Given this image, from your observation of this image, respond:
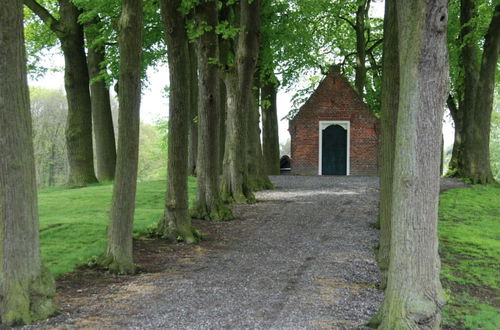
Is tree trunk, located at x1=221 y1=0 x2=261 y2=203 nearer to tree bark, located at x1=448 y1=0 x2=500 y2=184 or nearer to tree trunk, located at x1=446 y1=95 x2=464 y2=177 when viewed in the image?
tree bark, located at x1=448 y1=0 x2=500 y2=184

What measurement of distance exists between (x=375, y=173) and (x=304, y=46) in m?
11.1

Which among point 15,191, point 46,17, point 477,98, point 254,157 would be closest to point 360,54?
point 477,98

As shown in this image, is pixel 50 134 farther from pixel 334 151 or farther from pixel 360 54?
pixel 360 54

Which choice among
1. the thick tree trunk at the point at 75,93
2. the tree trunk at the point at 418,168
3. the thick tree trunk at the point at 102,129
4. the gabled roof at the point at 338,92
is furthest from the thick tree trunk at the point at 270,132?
the tree trunk at the point at 418,168

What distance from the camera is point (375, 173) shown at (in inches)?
1325

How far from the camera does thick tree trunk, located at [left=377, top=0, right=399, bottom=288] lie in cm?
879

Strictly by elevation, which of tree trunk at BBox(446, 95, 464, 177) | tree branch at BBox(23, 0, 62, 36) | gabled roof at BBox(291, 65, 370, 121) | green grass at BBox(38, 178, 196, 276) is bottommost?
green grass at BBox(38, 178, 196, 276)

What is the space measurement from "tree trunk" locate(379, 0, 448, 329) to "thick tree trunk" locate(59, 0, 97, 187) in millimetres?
18578

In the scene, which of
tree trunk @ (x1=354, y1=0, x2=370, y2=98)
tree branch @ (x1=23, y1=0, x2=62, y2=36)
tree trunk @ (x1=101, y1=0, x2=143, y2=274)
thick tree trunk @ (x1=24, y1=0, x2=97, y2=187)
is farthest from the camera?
tree trunk @ (x1=354, y1=0, x2=370, y2=98)

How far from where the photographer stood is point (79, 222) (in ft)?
43.8

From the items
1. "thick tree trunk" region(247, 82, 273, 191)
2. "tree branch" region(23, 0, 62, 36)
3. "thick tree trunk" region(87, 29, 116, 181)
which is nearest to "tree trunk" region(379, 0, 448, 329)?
"thick tree trunk" region(247, 82, 273, 191)

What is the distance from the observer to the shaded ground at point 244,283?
23.0ft

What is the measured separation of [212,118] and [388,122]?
700cm

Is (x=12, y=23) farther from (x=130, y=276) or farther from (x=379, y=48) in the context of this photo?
(x=379, y=48)
